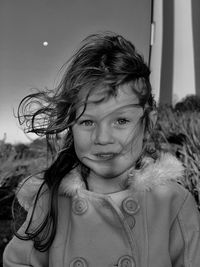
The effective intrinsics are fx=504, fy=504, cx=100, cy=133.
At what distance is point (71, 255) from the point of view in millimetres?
1020

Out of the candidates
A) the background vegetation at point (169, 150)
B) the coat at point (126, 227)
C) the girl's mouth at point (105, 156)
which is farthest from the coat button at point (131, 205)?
the background vegetation at point (169, 150)

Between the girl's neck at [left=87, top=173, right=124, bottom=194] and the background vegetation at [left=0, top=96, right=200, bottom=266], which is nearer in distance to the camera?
the girl's neck at [left=87, top=173, right=124, bottom=194]

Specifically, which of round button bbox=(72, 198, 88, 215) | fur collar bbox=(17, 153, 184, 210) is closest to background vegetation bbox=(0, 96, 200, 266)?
fur collar bbox=(17, 153, 184, 210)

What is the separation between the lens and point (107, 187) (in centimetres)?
105

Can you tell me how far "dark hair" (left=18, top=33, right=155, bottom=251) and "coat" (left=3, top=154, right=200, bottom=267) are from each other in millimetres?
31

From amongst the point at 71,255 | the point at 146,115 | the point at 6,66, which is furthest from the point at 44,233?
the point at 6,66

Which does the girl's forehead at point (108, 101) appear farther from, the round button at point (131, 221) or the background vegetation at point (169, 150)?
the background vegetation at point (169, 150)

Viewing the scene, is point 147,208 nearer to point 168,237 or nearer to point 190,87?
point 168,237

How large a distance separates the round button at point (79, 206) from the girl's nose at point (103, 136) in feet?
0.48

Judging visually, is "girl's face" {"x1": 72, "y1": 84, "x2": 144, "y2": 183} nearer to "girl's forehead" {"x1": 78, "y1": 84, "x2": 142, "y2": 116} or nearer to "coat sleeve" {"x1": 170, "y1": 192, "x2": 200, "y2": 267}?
"girl's forehead" {"x1": 78, "y1": 84, "x2": 142, "y2": 116}

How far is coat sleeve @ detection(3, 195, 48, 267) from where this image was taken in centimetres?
106

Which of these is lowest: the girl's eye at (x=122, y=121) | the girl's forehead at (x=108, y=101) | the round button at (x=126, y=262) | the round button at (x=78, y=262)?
the round button at (x=78, y=262)

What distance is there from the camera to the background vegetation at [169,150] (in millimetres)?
1611

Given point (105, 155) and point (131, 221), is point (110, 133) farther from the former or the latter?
point (131, 221)
